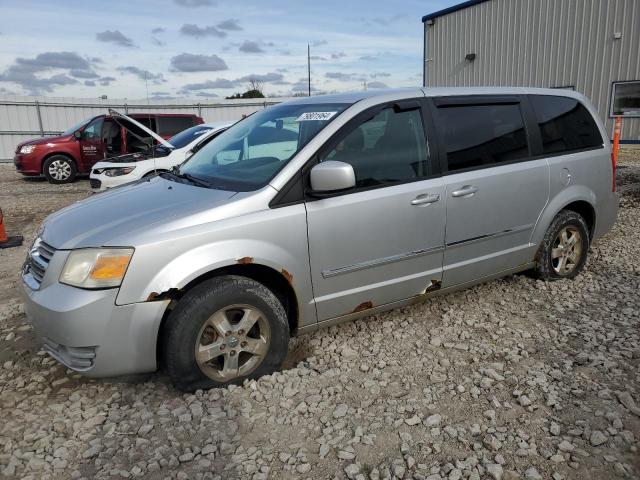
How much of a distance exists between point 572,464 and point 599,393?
0.71 meters

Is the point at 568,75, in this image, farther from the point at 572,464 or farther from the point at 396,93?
the point at 572,464

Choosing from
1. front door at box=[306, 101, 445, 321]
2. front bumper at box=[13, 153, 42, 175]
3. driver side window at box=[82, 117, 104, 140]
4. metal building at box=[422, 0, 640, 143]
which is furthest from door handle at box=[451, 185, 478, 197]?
metal building at box=[422, 0, 640, 143]

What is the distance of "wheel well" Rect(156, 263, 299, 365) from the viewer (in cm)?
286

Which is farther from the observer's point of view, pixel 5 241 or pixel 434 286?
Answer: pixel 5 241

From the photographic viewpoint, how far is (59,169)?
13062 millimetres

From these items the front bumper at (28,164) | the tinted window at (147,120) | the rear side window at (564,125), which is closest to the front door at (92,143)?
the tinted window at (147,120)

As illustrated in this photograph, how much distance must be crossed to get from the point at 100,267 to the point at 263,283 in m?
0.96

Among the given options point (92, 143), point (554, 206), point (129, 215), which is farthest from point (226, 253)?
point (92, 143)

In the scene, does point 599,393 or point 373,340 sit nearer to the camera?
point 599,393

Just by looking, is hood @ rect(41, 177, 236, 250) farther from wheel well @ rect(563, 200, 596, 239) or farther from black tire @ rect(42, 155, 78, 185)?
black tire @ rect(42, 155, 78, 185)

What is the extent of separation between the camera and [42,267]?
2934 millimetres

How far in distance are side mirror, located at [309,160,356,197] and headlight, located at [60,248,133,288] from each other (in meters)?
1.11

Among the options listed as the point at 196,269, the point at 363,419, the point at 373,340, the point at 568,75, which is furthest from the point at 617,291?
the point at 568,75

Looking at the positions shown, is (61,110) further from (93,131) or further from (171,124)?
(171,124)
